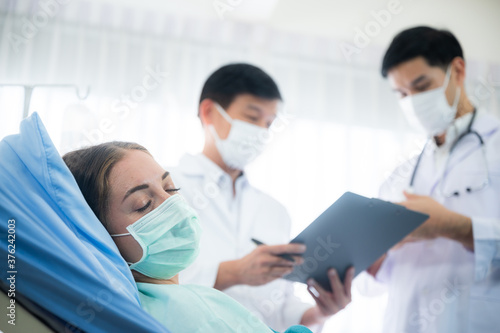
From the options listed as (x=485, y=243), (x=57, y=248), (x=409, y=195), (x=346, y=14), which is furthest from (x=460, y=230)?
(x=346, y=14)

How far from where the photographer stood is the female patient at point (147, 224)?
901mm

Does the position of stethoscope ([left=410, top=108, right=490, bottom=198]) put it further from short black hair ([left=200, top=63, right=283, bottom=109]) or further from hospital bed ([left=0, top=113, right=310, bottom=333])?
hospital bed ([left=0, top=113, right=310, bottom=333])

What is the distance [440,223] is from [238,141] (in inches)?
32.0

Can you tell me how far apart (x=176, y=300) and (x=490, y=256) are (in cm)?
122

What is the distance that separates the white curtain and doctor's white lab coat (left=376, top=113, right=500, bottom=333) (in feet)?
2.51

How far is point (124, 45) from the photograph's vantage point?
2.88 metres

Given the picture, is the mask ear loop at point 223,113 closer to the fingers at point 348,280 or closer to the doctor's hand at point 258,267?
the doctor's hand at point 258,267

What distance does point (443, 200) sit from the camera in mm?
1761

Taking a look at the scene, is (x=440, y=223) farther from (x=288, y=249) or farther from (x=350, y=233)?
(x=288, y=249)

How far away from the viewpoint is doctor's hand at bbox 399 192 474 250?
1522 millimetres

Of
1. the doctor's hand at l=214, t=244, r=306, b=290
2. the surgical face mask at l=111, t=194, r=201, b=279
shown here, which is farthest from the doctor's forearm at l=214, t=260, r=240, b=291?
the surgical face mask at l=111, t=194, r=201, b=279

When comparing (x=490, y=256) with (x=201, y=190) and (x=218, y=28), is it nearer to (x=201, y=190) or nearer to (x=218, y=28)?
(x=201, y=190)

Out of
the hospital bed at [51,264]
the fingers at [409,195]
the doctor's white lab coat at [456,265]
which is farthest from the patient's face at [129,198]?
the doctor's white lab coat at [456,265]

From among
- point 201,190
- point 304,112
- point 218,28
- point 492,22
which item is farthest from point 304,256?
point 492,22
